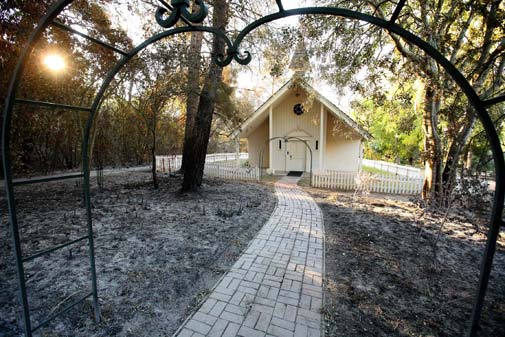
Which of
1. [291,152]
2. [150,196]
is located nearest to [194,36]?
[150,196]

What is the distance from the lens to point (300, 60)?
830 cm

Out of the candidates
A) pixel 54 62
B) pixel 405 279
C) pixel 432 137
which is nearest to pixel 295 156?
pixel 432 137

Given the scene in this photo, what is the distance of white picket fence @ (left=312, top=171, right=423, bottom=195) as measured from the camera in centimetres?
850

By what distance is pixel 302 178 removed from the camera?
40.2 ft

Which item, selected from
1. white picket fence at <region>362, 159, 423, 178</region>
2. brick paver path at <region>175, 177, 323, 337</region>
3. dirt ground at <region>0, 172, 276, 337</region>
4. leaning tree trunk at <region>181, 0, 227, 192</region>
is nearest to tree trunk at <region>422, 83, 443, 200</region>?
brick paver path at <region>175, 177, 323, 337</region>

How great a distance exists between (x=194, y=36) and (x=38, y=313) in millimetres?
10658

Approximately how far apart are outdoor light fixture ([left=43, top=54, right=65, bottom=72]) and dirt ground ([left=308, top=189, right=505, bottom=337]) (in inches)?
357

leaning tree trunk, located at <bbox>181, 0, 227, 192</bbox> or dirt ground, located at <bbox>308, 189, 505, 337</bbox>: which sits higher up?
leaning tree trunk, located at <bbox>181, 0, 227, 192</bbox>

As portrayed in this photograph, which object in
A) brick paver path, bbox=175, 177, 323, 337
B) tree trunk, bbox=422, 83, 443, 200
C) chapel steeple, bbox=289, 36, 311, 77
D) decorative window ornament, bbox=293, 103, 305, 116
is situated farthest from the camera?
decorative window ornament, bbox=293, 103, 305, 116

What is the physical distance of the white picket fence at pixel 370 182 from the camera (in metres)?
8.50

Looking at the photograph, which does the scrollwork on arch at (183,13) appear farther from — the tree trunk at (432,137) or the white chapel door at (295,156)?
the white chapel door at (295,156)

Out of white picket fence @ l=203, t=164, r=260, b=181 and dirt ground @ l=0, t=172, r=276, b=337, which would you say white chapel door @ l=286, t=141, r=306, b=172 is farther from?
dirt ground @ l=0, t=172, r=276, b=337

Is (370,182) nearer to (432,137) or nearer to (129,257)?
(432,137)

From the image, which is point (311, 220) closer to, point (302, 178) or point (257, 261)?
point (257, 261)
